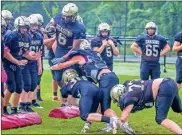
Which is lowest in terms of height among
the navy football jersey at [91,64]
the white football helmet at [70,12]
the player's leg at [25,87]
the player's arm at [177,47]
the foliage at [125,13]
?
the player's leg at [25,87]

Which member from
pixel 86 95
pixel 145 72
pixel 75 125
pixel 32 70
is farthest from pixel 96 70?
pixel 145 72

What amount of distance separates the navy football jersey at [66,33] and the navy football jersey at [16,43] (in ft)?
2.62

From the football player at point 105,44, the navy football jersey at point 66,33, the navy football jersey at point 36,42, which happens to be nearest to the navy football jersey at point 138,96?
the navy football jersey at point 66,33

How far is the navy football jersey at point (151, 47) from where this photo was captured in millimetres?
10203

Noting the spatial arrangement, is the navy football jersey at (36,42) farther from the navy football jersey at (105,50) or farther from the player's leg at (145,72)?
the player's leg at (145,72)

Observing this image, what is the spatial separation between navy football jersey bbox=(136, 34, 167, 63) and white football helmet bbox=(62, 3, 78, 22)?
5.93 feet

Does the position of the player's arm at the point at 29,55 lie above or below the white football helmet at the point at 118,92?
above

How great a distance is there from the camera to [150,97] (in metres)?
6.70

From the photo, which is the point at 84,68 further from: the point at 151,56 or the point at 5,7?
the point at 5,7

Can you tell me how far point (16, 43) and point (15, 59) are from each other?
26cm

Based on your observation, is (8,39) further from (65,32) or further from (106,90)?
(106,90)

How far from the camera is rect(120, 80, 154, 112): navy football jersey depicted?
21.7 feet

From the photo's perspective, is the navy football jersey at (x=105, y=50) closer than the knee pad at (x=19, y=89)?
No

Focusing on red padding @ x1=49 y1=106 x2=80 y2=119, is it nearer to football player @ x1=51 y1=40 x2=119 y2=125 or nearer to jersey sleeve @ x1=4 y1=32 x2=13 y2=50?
football player @ x1=51 y1=40 x2=119 y2=125
